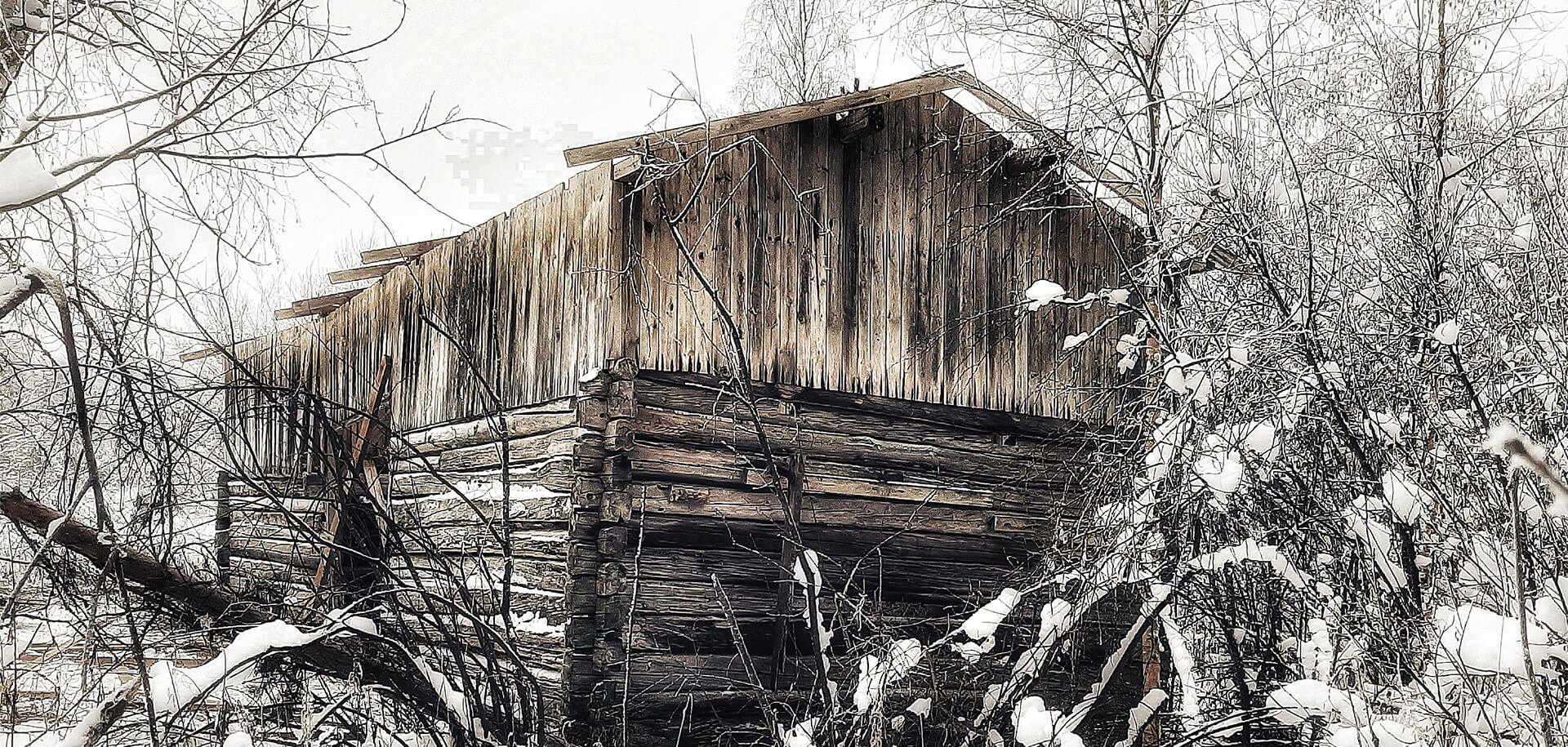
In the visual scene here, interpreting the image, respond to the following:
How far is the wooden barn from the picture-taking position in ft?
21.6

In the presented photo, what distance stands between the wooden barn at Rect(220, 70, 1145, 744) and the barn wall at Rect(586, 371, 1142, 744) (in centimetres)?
2

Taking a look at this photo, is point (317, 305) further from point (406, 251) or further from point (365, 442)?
point (365, 442)

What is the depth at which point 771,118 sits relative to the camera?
7133 millimetres

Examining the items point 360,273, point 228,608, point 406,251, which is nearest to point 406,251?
point 406,251

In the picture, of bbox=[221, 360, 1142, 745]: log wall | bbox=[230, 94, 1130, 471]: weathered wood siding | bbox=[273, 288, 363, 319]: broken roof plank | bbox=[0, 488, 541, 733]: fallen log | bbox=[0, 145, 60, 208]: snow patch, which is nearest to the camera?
bbox=[0, 488, 541, 733]: fallen log

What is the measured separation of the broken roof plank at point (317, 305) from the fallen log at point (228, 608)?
7.39 meters

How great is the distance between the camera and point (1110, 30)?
6387 mm

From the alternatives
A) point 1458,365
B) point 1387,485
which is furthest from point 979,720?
point 1458,365

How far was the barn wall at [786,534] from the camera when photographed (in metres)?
6.57

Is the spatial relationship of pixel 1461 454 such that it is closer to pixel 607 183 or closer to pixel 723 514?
pixel 723 514

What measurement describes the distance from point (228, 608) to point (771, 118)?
491 cm

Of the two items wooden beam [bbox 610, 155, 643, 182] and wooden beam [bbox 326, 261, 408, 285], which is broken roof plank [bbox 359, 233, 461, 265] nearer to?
wooden beam [bbox 326, 261, 408, 285]

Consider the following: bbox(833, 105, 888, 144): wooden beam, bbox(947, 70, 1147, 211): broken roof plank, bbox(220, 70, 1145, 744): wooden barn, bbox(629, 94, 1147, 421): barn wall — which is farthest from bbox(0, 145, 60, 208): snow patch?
bbox(833, 105, 888, 144): wooden beam

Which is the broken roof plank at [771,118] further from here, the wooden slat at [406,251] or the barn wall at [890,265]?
the wooden slat at [406,251]
